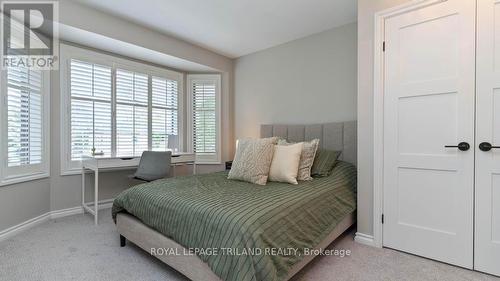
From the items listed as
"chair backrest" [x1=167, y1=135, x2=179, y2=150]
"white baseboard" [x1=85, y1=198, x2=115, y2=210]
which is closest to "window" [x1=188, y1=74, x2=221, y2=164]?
"chair backrest" [x1=167, y1=135, x2=179, y2=150]

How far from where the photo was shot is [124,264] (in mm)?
1930

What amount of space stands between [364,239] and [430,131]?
3.66 feet

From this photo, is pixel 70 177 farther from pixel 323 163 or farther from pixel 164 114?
pixel 323 163

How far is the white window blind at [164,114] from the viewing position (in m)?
3.97

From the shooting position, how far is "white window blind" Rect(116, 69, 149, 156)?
140 inches

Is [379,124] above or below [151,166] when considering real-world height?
above

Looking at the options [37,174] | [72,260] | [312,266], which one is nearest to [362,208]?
[312,266]

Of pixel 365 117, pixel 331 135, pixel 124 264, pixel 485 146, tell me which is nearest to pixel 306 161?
pixel 365 117

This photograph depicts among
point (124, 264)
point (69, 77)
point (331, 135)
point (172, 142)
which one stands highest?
point (69, 77)

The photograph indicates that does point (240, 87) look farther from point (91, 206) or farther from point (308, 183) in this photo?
point (91, 206)

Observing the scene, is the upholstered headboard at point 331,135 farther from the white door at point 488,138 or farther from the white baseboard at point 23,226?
the white baseboard at point 23,226

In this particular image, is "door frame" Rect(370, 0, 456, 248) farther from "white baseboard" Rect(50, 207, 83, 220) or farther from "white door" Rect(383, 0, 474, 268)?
"white baseboard" Rect(50, 207, 83, 220)

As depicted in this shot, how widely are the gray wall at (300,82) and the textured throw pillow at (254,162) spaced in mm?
1227

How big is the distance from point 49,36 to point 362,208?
13.2 feet
